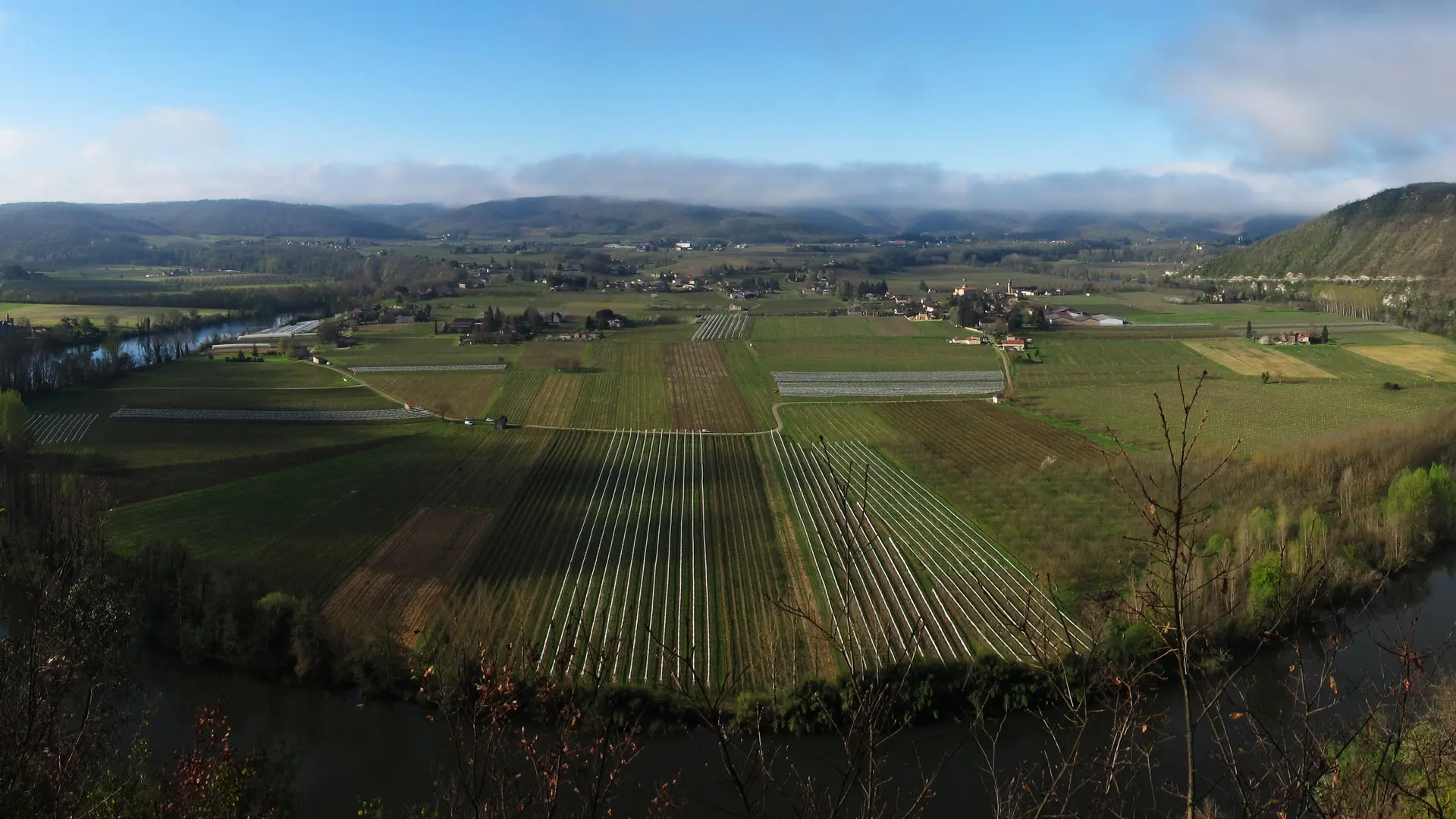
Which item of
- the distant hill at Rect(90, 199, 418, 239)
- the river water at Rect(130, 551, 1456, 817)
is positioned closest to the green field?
the river water at Rect(130, 551, 1456, 817)

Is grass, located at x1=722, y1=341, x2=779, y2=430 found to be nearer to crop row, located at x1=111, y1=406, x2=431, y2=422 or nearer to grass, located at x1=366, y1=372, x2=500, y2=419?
grass, located at x1=366, y1=372, x2=500, y2=419

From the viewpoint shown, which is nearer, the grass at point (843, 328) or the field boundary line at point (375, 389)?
the field boundary line at point (375, 389)

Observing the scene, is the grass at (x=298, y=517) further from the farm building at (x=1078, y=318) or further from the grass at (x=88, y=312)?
the farm building at (x=1078, y=318)

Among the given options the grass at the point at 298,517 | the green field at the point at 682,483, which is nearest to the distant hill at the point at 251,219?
the green field at the point at 682,483

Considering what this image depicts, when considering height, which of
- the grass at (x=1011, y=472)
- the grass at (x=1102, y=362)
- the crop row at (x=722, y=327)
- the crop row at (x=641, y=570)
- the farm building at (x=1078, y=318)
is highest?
the farm building at (x=1078, y=318)

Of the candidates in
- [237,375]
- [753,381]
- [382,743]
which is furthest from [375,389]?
[382,743]

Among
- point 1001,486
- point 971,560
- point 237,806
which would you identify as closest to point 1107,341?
point 1001,486

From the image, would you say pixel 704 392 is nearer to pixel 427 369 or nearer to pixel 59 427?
pixel 427 369
